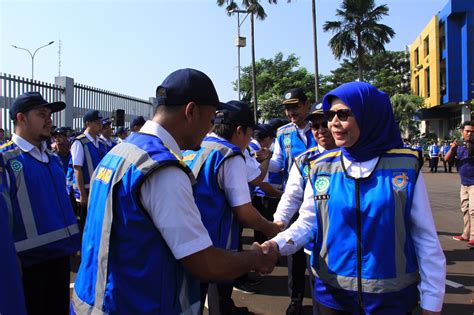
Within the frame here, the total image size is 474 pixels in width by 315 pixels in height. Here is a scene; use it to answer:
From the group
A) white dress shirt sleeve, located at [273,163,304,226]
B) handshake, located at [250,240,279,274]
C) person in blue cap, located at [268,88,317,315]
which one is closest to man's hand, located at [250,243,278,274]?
handshake, located at [250,240,279,274]

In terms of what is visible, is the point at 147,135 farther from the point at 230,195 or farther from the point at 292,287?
the point at 292,287

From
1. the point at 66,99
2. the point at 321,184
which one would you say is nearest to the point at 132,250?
the point at 321,184

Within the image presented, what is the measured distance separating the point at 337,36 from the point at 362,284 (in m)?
31.5

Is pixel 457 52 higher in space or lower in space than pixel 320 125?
higher

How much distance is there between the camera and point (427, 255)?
2.08m

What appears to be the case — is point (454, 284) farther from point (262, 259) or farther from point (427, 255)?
point (262, 259)

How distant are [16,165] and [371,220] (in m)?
2.60

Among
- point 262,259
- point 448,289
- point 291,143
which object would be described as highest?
point 291,143

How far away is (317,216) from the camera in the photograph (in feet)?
7.65

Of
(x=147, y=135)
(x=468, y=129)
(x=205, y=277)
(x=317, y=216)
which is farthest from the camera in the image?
(x=468, y=129)

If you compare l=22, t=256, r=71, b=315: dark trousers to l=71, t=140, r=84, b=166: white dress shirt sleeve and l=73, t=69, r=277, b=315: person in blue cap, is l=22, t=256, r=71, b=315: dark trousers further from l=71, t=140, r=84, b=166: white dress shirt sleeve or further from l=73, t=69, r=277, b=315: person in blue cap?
l=71, t=140, r=84, b=166: white dress shirt sleeve

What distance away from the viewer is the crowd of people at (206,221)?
1691 millimetres

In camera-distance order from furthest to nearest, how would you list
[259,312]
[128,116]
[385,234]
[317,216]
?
[128,116] → [259,312] → [317,216] → [385,234]

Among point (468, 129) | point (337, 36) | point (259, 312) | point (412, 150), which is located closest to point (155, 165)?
point (412, 150)
